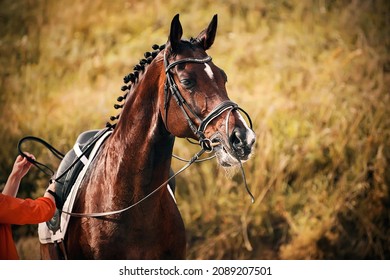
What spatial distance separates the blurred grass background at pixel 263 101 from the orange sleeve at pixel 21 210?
9.77 feet

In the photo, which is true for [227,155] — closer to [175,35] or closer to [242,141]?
[242,141]

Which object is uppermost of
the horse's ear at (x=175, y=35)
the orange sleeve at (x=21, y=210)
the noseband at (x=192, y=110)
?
the horse's ear at (x=175, y=35)

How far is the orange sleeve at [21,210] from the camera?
3.18 m

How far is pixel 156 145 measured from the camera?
325 centimetres

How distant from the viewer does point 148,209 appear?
3.30 m

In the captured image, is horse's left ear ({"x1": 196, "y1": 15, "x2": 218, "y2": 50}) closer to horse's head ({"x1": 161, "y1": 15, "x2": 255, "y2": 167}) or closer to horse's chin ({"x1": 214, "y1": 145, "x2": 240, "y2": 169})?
horse's head ({"x1": 161, "y1": 15, "x2": 255, "y2": 167})

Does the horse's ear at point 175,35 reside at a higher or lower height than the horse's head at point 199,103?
higher

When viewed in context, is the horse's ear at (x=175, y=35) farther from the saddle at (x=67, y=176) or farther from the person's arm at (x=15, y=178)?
the person's arm at (x=15, y=178)

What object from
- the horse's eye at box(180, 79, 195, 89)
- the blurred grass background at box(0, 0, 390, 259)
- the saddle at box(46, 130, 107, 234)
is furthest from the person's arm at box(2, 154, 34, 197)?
the blurred grass background at box(0, 0, 390, 259)

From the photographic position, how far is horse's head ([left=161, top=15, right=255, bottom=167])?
119 inches

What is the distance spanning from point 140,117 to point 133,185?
0.36 m

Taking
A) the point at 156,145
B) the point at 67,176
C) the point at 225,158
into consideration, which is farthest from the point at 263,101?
the point at 225,158

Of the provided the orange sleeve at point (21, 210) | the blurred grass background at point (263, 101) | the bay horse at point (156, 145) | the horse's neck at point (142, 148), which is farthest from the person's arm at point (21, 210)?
the blurred grass background at point (263, 101)
